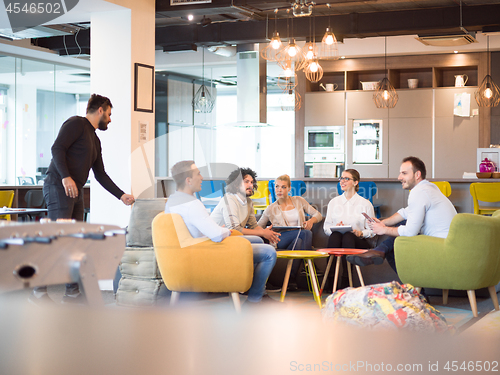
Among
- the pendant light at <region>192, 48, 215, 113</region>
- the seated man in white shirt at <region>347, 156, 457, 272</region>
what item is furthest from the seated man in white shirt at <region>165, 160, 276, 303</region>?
the pendant light at <region>192, 48, 215, 113</region>

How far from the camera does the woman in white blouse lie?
4656mm

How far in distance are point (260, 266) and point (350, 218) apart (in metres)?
1.45

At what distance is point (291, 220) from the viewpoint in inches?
189

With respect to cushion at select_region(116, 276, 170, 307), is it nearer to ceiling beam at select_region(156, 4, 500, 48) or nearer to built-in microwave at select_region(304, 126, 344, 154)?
ceiling beam at select_region(156, 4, 500, 48)

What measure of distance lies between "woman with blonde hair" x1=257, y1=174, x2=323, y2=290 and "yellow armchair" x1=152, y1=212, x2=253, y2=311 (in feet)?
4.36

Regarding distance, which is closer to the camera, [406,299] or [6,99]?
[406,299]

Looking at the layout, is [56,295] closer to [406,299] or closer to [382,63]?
[406,299]

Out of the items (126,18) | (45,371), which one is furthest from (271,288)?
(45,371)

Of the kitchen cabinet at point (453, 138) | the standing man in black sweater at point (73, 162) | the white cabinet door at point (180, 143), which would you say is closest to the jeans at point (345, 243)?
the standing man in black sweater at point (73, 162)

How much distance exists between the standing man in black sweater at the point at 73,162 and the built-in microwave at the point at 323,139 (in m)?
6.29

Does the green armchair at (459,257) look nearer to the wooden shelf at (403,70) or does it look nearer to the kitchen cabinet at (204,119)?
the wooden shelf at (403,70)

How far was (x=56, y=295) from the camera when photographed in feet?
13.0

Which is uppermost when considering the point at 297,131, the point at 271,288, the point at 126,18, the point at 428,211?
the point at 126,18

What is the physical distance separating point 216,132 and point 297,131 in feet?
8.17
